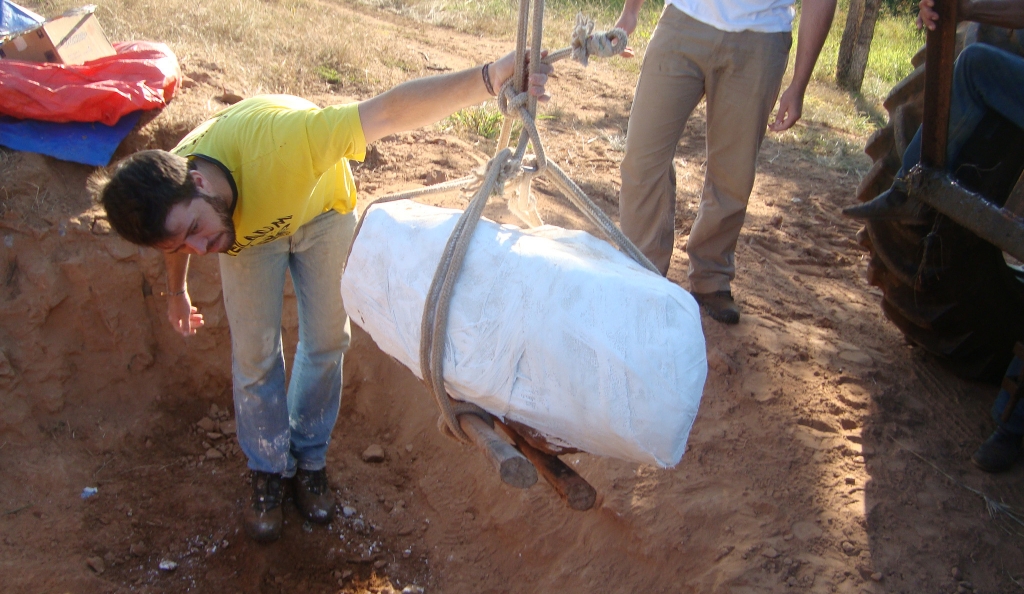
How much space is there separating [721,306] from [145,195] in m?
2.29

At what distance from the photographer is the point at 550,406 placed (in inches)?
60.3

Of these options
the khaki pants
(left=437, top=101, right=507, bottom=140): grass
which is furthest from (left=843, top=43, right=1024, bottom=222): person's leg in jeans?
(left=437, top=101, right=507, bottom=140): grass

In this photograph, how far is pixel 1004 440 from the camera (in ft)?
8.70

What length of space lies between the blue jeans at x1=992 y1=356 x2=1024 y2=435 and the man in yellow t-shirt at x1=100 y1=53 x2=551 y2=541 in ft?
6.67

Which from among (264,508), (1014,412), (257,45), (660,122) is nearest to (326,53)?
(257,45)

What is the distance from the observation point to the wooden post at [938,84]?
213cm

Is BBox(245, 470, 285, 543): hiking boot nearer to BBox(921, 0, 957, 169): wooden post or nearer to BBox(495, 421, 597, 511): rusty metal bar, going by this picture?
BBox(495, 421, 597, 511): rusty metal bar

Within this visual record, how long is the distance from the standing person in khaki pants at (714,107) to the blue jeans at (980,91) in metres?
0.53

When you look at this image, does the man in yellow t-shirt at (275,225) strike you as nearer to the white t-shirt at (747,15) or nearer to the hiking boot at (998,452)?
the white t-shirt at (747,15)

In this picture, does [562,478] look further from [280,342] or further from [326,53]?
[326,53]

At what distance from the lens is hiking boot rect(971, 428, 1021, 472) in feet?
8.60

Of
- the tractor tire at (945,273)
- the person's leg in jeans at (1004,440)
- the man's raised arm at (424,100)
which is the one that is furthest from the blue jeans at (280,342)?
the person's leg in jeans at (1004,440)

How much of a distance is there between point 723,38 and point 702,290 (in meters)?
1.06

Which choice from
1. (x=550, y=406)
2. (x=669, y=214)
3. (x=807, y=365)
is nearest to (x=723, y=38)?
(x=669, y=214)
